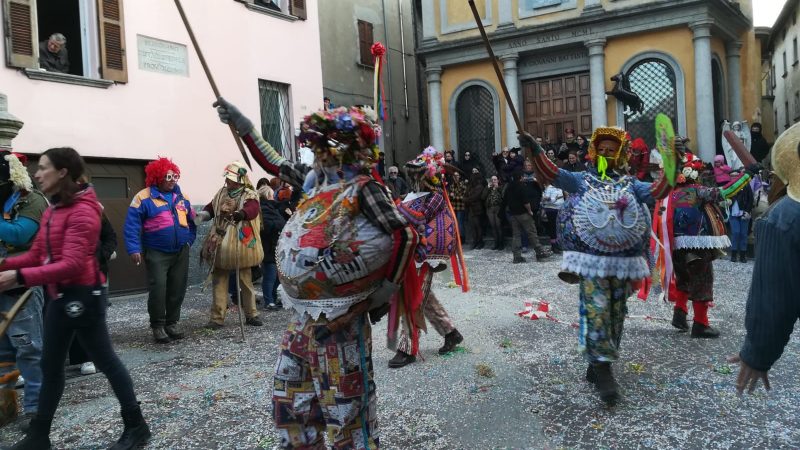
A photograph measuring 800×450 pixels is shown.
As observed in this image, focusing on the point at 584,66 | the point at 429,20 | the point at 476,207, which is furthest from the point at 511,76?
the point at 476,207

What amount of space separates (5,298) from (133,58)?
7279 millimetres

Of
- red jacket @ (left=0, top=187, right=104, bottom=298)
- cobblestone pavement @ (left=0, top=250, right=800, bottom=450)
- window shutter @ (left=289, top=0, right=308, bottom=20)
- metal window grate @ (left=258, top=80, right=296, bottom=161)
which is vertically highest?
window shutter @ (left=289, top=0, right=308, bottom=20)

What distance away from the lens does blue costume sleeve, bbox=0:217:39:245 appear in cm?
463

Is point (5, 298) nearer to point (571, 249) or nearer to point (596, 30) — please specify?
point (571, 249)

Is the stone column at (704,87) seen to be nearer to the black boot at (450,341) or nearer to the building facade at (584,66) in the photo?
the building facade at (584,66)

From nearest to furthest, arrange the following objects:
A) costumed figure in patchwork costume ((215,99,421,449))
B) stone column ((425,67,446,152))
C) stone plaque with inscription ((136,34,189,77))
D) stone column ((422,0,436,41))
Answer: costumed figure in patchwork costume ((215,99,421,449))
stone plaque with inscription ((136,34,189,77))
stone column ((422,0,436,41))
stone column ((425,67,446,152))

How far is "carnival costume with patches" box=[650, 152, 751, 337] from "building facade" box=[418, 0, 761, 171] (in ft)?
33.8

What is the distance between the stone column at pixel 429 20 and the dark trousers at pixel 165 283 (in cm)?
1380

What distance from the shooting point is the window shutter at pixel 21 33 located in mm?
9227

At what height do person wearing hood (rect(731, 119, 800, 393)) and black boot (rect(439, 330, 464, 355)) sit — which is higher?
person wearing hood (rect(731, 119, 800, 393))

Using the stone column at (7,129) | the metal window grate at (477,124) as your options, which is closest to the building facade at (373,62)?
the metal window grate at (477,124)

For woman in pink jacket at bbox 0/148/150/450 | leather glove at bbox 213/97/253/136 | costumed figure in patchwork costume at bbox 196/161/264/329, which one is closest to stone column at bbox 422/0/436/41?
costumed figure in patchwork costume at bbox 196/161/264/329

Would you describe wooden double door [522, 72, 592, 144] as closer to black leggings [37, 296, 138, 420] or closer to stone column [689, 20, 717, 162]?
stone column [689, 20, 717, 162]

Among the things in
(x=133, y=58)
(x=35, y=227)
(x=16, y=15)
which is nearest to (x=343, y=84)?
(x=133, y=58)
